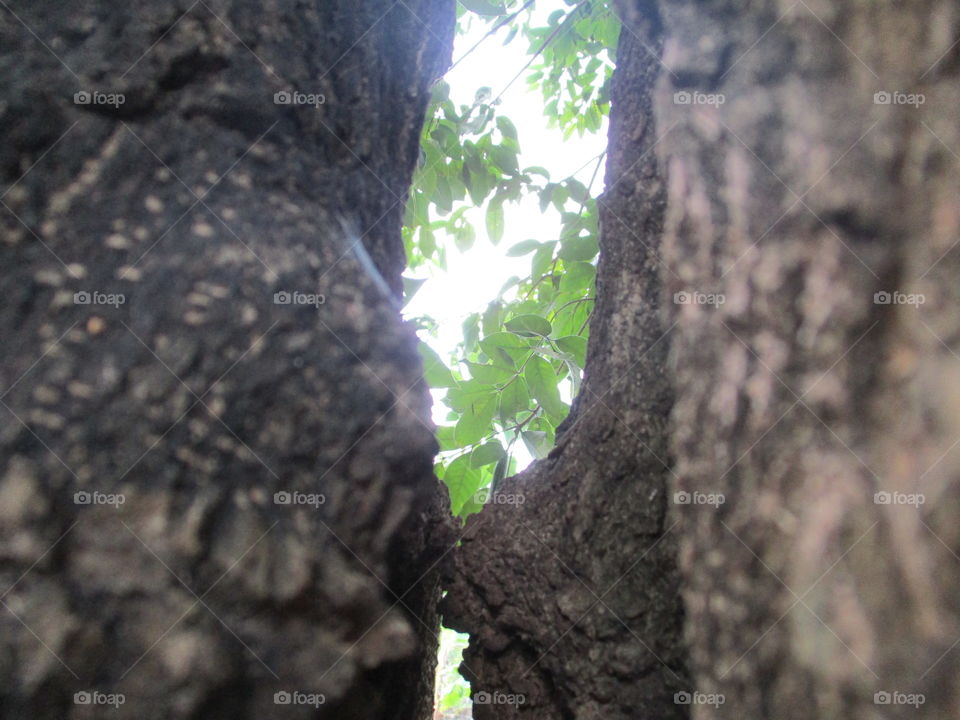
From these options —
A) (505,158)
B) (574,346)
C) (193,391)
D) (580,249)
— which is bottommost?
(193,391)

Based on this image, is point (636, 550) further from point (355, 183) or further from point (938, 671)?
point (355, 183)

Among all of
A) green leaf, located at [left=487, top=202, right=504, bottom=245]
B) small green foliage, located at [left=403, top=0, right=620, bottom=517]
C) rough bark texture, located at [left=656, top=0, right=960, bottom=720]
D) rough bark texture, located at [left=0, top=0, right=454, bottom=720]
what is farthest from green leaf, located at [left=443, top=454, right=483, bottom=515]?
green leaf, located at [left=487, top=202, right=504, bottom=245]

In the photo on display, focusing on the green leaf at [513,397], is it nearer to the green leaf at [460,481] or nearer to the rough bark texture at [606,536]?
the green leaf at [460,481]

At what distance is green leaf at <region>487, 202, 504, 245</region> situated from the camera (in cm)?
165

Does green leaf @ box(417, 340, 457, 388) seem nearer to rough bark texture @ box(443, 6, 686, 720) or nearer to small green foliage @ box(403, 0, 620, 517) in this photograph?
small green foliage @ box(403, 0, 620, 517)

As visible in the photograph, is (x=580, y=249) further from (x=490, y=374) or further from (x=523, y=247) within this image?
(x=490, y=374)

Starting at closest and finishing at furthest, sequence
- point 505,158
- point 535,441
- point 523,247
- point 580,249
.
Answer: point 535,441 → point 580,249 → point 523,247 → point 505,158

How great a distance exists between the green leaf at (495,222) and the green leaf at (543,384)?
0.53 meters

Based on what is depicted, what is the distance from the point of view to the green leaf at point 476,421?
1.23 metres

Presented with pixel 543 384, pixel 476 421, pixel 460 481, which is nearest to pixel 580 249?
pixel 543 384

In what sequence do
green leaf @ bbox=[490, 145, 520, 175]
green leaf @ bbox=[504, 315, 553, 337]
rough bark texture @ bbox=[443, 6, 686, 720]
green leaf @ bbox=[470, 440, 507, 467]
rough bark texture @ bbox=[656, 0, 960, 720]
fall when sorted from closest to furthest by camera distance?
rough bark texture @ bbox=[656, 0, 960, 720]
rough bark texture @ bbox=[443, 6, 686, 720]
green leaf @ bbox=[470, 440, 507, 467]
green leaf @ bbox=[504, 315, 553, 337]
green leaf @ bbox=[490, 145, 520, 175]

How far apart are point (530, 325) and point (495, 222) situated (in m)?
0.49

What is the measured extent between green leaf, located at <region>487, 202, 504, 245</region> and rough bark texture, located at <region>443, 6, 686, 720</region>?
2.51ft

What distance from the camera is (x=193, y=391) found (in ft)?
1.90
